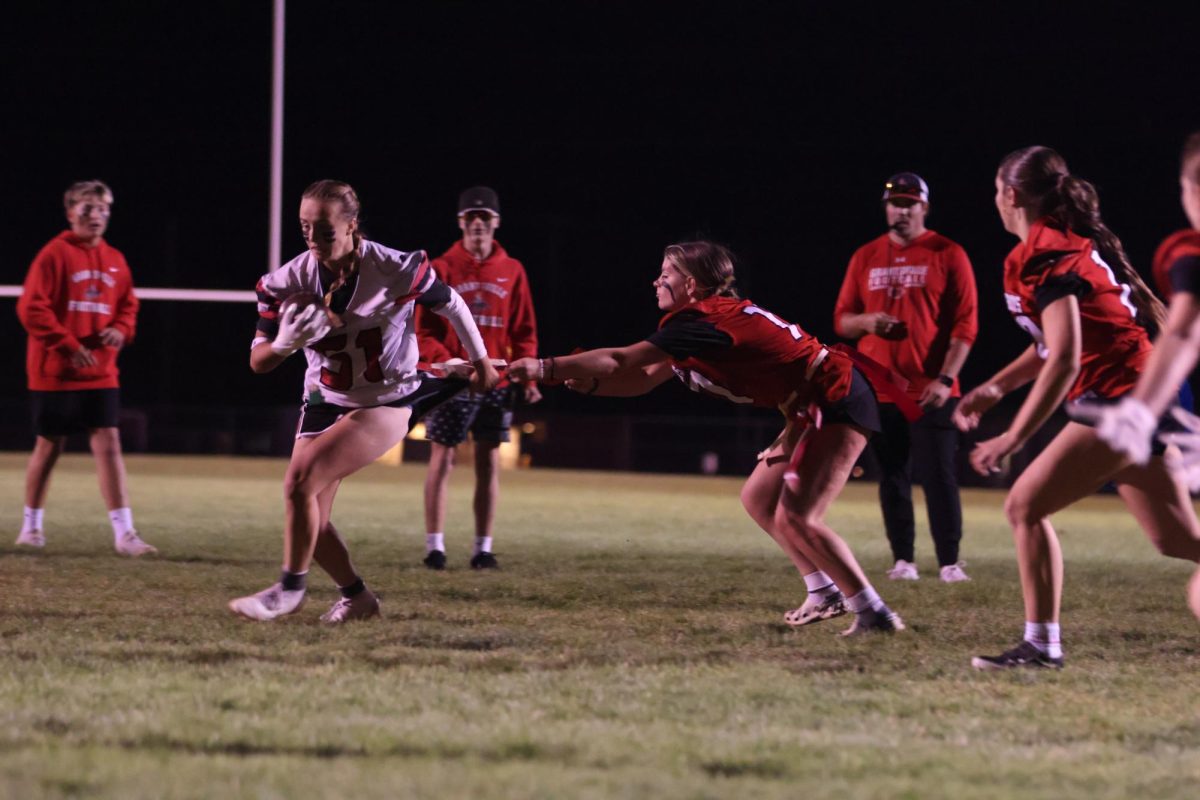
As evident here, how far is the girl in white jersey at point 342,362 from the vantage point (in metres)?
5.30

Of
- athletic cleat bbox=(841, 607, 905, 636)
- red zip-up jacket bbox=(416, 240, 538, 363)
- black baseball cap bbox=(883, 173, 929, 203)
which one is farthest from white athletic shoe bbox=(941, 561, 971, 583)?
red zip-up jacket bbox=(416, 240, 538, 363)

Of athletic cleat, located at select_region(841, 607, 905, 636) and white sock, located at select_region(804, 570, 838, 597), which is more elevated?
white sock, located at select_region(804, 570, 838, 597)

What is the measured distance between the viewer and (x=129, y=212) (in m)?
30.0

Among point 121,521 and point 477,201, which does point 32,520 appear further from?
point 477,201

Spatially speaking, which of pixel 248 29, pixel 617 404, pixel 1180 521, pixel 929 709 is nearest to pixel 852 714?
pixel 929 709

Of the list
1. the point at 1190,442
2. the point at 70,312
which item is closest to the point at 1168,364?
the point at 1190,442

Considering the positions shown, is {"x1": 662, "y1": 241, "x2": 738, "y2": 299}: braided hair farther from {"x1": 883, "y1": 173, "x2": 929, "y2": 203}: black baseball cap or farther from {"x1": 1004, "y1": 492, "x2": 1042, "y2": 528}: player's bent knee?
{"x1": 883, "y1": 173, "x2": 929, "y2": 203}: black baseball cap

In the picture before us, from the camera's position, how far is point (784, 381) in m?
5.31

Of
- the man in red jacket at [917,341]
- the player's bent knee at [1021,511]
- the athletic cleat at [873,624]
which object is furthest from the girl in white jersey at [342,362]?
the man in red jacket at [917,341]

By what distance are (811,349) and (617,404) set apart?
25.5 meters

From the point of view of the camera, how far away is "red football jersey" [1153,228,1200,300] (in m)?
3.41

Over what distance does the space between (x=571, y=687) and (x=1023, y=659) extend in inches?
59.8

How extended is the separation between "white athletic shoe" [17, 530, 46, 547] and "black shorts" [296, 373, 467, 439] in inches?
129

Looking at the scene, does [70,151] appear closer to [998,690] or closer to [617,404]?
[617,404]
